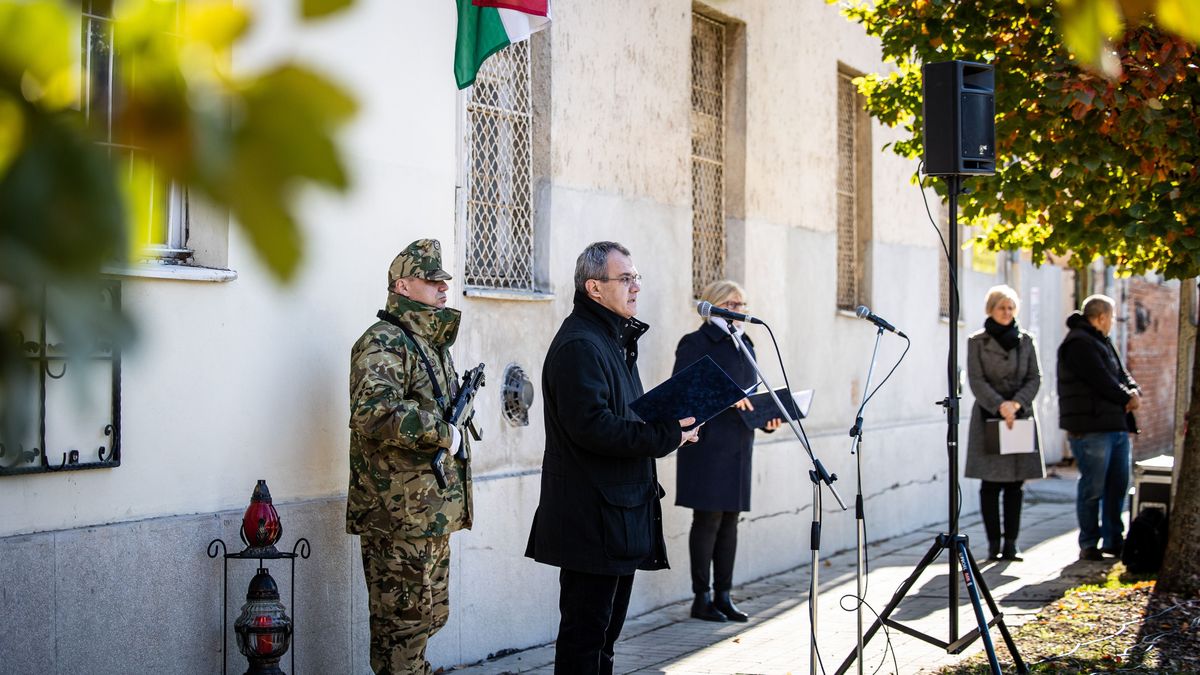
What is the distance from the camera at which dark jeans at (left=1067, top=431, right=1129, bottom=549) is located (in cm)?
1077

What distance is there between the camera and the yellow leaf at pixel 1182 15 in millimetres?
1349

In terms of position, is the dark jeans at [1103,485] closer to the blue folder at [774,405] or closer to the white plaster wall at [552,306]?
the white plaster wall at [552,306]

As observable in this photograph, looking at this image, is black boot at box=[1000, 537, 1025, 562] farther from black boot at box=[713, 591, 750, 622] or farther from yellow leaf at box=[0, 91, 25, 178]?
yellow leaf at box=[0, 91, 25, 178]

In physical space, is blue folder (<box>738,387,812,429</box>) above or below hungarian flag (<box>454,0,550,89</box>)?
below

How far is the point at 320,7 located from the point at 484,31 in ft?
19.9

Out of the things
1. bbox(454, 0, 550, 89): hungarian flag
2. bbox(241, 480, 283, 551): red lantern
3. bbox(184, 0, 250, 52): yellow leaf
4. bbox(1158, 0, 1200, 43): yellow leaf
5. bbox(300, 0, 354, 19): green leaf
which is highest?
bbox(454, 0, 550, 89): hungarian flag

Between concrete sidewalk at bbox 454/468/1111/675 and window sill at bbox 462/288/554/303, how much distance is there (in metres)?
1.89

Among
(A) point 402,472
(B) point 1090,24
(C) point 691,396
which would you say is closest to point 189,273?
(A) point 402,472

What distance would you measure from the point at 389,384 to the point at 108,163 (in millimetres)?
4742

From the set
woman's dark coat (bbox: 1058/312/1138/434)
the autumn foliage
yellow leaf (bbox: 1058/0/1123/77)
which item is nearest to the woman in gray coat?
woman's dark coat (bbox: 1058/312/1138/434)

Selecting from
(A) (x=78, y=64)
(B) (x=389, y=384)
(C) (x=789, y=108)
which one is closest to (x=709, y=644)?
(B) (x=389, y=384)

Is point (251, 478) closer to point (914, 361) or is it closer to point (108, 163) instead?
point (108, 163)

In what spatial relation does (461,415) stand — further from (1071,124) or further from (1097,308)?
(1097,308)

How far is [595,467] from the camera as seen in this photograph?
540 centimetres
